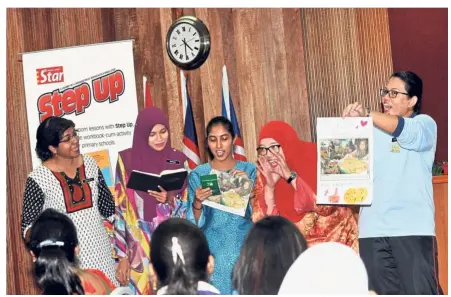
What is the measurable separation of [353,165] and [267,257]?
1.95 metres

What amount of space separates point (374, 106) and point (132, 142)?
5.74ft

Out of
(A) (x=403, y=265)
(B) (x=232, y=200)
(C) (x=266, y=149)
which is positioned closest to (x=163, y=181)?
(B) (x=232, y=200)

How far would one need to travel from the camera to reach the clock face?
6527 millimetres

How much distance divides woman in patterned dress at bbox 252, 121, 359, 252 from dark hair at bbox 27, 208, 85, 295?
5.89 ft

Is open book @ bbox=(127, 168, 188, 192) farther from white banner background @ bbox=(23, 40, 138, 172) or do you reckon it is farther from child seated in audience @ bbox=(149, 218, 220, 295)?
child seated in audience @ bbox=(149, 218, 220, 295)

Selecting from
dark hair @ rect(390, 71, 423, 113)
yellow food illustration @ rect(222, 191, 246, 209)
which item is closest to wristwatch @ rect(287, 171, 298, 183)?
yellow food illustration @ rect(222, 191, 246, 209)

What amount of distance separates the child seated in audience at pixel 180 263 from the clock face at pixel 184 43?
3191 millimetres

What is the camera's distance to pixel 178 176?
224 inches

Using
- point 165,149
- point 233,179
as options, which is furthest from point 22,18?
point 233,179

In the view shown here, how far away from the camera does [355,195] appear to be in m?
5.03

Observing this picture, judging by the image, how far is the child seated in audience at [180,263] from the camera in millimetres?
3424

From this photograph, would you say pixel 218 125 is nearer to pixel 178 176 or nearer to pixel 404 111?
pixel 178 176

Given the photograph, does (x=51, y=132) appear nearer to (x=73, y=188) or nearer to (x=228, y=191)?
(x=73, y=188)

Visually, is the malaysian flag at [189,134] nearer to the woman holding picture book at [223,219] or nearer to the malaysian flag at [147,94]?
the malaysian flag at [147,94]
